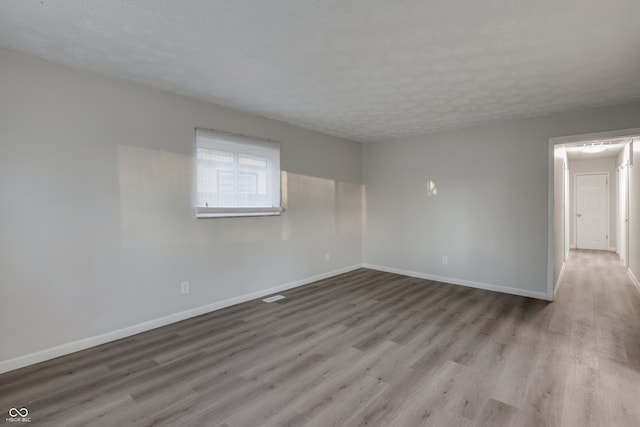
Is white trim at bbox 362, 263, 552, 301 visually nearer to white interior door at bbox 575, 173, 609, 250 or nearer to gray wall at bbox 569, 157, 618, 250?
gray wall at bbox 569, 157, 618, 250

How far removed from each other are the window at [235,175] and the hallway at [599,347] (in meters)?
3.46

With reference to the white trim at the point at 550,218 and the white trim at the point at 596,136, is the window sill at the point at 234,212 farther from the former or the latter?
the white trim at the point at 596,136

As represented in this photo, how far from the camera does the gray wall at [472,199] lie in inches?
157

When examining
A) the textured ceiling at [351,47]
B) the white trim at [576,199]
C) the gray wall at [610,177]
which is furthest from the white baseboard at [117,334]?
Result: the gray wall at [610,177]

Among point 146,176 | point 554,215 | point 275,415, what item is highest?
point 146,176

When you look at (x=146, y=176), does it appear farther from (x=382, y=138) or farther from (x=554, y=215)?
(x=554, y=215)

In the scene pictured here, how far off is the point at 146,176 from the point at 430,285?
418 cm

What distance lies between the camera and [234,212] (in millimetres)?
3723

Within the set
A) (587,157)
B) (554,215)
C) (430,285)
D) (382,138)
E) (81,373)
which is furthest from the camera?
(587,157)

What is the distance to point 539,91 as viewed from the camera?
309 cm

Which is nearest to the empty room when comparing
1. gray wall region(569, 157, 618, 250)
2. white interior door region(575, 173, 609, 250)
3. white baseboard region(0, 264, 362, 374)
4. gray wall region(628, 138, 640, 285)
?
white baseboard region(0, 264, 362, 374)

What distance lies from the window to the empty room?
0.03m

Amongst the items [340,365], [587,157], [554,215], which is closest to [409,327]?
[340,365]

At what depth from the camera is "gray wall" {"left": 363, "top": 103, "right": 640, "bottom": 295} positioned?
400 centimetres
